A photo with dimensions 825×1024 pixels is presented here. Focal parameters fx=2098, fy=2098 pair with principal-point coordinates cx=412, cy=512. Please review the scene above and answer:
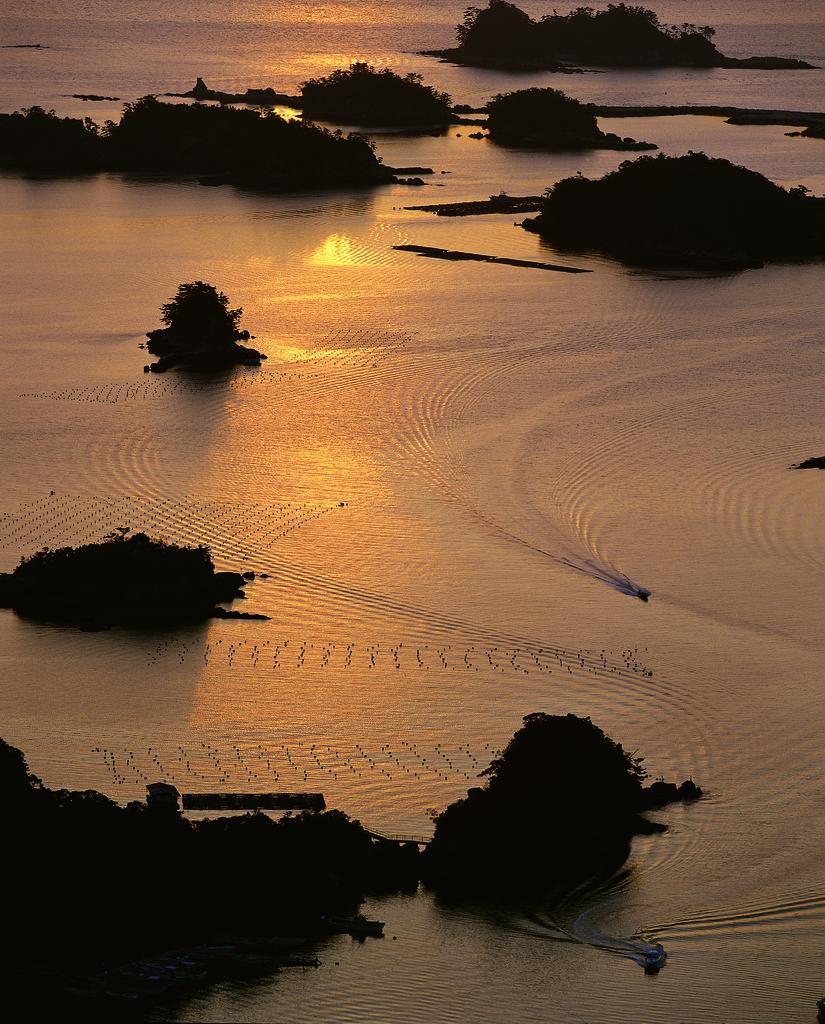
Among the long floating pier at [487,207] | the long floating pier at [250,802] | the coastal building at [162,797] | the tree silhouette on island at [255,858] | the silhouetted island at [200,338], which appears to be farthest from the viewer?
the long floating pier at [487,207]

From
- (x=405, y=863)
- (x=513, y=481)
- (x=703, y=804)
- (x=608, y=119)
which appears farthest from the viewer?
(x=608, y=119)

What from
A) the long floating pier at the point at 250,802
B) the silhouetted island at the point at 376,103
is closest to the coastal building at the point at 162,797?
the long floating pier at the point at 250,802

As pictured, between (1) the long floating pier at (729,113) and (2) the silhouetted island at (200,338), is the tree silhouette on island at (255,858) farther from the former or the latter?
(1) the long floating pier at (729,113)

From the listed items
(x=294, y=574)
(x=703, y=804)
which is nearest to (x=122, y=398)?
(x=294, y=574)

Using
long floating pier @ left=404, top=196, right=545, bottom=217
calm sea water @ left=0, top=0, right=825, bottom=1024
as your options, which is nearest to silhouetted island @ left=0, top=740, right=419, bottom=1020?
calm sea water @ left=0, top=0, right=825, bottom=1024

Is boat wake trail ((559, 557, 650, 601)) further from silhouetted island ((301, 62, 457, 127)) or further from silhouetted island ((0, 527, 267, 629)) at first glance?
silhouetted island ((301, 62, 457, 127))

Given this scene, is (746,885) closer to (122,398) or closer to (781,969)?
(781,969)

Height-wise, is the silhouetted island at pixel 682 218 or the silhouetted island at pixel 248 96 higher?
the silhouetted island at pixel 248 96
